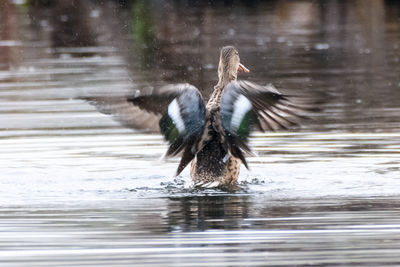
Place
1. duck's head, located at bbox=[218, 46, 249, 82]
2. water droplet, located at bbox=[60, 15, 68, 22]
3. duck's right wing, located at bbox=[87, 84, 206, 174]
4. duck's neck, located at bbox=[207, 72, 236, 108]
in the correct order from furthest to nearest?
1. water droplet, located at bbox=[60, 15, 68, 22]
2. duck's head, located at bbox=[218, 46, 249, 82]
3. duck's neck, located at bbox=[207, 72, 236, 108]
4. duck's right wing, located at bbox=[87, 84, 206, 174]

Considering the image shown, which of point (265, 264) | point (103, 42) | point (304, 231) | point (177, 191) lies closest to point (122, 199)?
point (177, 191)

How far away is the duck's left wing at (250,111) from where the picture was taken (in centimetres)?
813

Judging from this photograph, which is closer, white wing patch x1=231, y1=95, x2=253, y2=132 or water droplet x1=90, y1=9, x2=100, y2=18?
white wing patch x1=231, y1=95, x2=253, y2=132

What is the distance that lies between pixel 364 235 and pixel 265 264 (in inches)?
37.3

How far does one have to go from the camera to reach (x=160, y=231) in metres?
6.90

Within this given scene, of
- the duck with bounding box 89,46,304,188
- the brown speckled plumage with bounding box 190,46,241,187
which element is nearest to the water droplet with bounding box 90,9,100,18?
the duck with bounding box 89,46,304,188

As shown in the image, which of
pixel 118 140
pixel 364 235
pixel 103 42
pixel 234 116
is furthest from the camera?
pixel 103 42

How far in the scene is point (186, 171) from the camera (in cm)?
1001

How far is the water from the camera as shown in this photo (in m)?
6.41

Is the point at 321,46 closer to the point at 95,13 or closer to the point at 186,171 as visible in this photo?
the point at 186,171

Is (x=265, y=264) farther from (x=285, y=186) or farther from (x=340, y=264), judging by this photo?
(x=285, y=186)

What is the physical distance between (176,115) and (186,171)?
1.63 metres

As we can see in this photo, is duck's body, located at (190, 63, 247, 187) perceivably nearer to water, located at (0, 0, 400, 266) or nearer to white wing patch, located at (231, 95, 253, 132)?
water, located at (0, 0, 400, 266)

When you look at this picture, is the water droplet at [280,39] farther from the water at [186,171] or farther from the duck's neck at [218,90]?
the duck's neck at [218,90]
